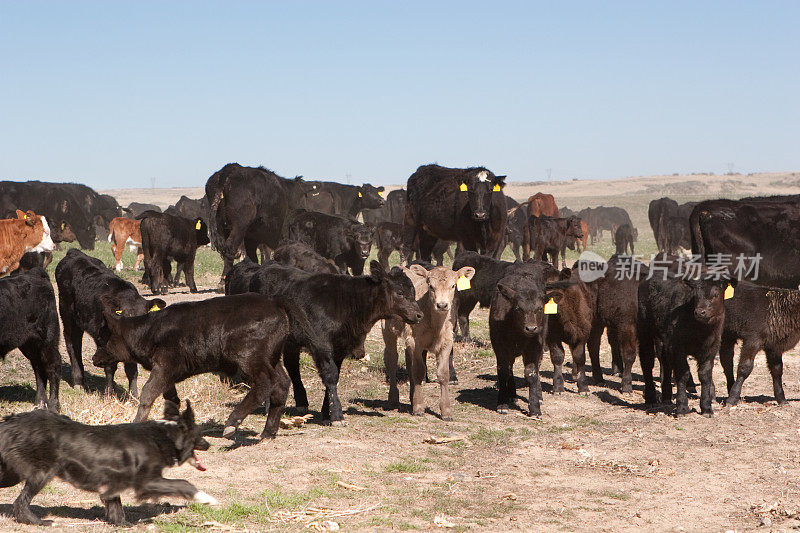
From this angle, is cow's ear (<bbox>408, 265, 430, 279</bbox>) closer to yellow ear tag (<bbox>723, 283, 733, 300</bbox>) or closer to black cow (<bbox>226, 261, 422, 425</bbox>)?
black cow (<bbox>226, 261, 422, 425</bbox>)

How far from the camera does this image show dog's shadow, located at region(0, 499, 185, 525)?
625 cm

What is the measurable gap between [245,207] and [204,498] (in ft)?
38.2

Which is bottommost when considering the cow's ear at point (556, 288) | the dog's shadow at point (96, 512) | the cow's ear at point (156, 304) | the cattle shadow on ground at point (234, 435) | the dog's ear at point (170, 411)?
the cattle shadow on ground at point (234, 435)

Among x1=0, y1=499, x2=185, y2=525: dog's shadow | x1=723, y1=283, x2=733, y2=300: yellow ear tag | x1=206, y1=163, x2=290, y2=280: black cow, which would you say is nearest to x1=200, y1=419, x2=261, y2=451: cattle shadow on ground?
x1=0, y1=499, x2=185, y2=525: dog's shadow

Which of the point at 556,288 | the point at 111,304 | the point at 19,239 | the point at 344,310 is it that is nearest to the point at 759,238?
the point at 556,288

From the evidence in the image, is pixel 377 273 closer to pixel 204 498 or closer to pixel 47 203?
pixel 204 498

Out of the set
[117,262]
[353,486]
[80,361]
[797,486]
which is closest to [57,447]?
[353,486]

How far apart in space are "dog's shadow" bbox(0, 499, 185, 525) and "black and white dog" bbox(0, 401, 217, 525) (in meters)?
0.22

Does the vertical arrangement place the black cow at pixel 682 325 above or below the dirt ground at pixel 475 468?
above

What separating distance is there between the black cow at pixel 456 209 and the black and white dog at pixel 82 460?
A: 11.4 meters

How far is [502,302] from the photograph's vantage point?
10.8 metres

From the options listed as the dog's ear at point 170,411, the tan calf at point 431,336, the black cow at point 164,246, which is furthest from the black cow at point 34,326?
the black cow at point 164,246

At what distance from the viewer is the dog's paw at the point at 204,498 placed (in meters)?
6.23

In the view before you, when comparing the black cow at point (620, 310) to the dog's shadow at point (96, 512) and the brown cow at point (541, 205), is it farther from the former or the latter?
the brown cow at point (541, 205)
